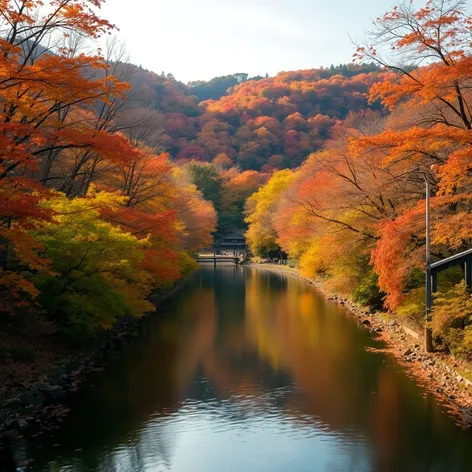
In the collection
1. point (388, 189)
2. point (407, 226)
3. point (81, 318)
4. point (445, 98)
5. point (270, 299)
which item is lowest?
point (270, 299)

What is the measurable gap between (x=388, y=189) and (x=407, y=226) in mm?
4518

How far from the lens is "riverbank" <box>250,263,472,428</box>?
547 inches

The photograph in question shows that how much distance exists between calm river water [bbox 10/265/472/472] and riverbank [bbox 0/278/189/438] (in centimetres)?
55

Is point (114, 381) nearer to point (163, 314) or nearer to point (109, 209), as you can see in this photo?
point (109, 209)

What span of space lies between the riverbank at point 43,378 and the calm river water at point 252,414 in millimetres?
555

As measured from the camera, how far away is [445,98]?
1766cm

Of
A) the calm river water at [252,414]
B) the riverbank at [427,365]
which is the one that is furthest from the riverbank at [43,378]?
the riverbank at [427,365]

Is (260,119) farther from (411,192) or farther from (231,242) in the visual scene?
(411,192)

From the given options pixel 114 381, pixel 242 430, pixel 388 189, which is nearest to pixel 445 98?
pixel 388 189

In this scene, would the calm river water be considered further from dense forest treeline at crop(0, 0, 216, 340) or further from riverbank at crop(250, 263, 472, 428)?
dense forest treeline at crop(0, 0, 216, 340)

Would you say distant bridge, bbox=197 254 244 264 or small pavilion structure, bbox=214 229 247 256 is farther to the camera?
small pavilion structure, bbox=214 229 247 256

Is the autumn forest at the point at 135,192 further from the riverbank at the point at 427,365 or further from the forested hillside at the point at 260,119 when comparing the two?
the forested hillside at the point at 260,119

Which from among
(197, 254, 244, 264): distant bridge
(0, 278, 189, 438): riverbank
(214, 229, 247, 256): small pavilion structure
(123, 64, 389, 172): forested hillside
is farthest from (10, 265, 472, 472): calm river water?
(123, 64, 389, 172): forested hillside

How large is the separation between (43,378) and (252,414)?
6.09 meters
